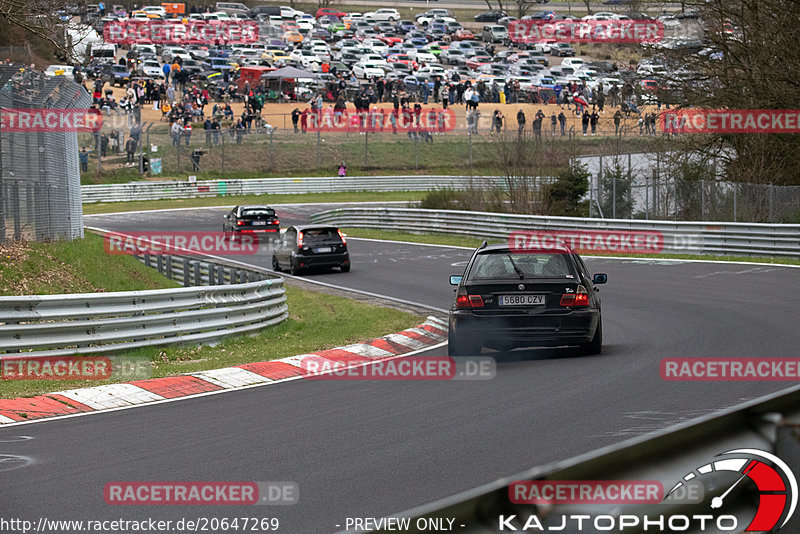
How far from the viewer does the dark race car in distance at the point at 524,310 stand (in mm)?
11703

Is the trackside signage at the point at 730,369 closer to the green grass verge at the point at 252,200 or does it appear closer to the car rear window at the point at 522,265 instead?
the car rear window at the point at 522,265

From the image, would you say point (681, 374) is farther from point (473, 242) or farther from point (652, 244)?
point (473, 242)

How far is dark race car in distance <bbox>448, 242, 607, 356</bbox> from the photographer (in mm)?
11703

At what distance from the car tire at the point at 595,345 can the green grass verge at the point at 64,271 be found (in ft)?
28.8

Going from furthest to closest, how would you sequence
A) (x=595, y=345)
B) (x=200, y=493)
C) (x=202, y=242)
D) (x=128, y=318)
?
(x=202, y=242) → (x=128, y=318) → (x=595, y=345) → (x=200, y=493)

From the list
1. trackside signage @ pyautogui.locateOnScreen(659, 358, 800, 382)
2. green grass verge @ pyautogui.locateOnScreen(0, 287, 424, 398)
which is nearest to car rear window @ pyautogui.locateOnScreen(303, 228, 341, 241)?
green grass verge @ pyautogui.locateOnScreen(0, 287, 424, 398)

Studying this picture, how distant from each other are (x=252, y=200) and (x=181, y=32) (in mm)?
27095

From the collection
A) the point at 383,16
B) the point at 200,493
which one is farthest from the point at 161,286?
the point at 383,16

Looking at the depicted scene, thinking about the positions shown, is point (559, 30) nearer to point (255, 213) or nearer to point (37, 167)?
point (255, 213)

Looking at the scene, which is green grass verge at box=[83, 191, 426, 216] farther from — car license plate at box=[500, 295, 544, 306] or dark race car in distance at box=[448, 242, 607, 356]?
car license plate at box=[500, 295, 544, 306]

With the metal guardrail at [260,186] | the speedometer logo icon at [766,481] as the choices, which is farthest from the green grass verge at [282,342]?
the metal guardrail at [260,186]

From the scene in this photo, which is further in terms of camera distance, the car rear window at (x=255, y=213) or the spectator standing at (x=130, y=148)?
the spectator standing at (x=130, y=148)

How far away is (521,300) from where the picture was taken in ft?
38.5

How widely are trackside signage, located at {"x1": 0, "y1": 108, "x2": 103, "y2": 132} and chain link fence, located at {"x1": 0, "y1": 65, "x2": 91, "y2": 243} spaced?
5cm
